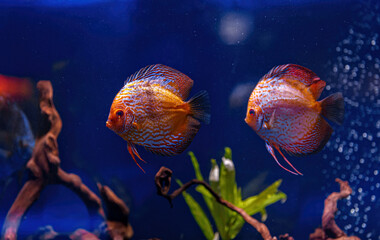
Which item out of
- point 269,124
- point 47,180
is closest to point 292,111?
point 269,124

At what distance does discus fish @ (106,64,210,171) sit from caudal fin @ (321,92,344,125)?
1.99 feet

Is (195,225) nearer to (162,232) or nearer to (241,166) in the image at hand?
(162,232)

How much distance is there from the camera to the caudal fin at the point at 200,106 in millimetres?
1253

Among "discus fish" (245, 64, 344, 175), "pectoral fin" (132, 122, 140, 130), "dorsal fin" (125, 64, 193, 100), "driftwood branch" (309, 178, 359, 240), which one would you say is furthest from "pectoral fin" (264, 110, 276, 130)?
"driftwood branch" (309, 178, 359, 240)

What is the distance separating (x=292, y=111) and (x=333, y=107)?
0.69 ft

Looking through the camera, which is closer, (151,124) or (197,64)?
(151,124)

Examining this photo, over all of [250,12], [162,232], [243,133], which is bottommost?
[162,232]

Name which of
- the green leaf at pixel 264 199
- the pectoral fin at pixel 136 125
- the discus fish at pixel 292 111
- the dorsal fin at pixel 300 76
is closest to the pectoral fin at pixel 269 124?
the discus fish at pixel 292 111

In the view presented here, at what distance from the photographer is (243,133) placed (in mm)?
2480

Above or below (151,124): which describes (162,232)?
below

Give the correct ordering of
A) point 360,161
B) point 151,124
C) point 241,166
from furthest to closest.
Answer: point 360,161, point 241,166, point 151,124

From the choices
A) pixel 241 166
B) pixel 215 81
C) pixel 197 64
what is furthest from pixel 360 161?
pixel 197 64

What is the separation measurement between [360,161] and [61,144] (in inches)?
114

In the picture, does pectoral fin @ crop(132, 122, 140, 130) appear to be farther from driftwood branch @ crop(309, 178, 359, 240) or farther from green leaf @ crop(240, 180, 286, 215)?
driftwood branch @ crop(309, 178, 359, 240)
